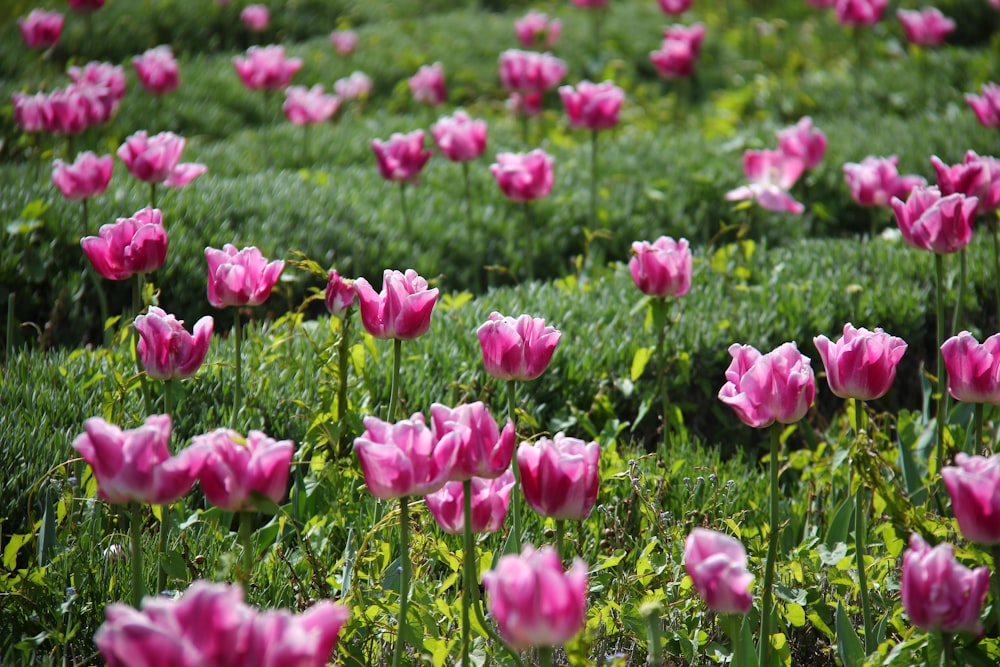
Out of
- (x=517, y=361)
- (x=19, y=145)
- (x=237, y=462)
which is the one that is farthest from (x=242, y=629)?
(x=19, y=145)

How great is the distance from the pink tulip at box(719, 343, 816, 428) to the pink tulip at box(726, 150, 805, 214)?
214cm

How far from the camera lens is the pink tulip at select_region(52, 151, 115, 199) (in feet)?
9.84

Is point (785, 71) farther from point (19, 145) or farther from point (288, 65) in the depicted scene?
point (19, 145)

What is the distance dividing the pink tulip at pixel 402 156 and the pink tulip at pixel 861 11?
3.36 metres

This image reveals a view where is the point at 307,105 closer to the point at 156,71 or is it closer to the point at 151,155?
the point at 156,71

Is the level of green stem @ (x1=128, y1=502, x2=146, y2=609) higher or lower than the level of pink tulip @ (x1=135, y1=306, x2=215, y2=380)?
lower

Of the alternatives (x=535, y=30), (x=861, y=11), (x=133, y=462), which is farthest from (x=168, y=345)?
(x=861, y=11)

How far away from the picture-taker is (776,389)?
170 cm

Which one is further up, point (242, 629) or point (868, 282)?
point (242, 629)

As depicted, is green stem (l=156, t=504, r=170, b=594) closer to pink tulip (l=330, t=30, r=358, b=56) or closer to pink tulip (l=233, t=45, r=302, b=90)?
pink tulip (l=233, t=45, r=302, b=90)

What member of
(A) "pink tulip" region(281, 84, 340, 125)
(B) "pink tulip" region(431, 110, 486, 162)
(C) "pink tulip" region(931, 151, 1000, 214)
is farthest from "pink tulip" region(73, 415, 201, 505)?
(A) "pink tulip" region(281, 84, 340, 125)

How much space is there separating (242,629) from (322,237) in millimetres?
3041

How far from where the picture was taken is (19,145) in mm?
4914

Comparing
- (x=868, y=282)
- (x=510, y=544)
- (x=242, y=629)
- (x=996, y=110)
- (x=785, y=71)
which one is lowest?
(x=785, y=71)
